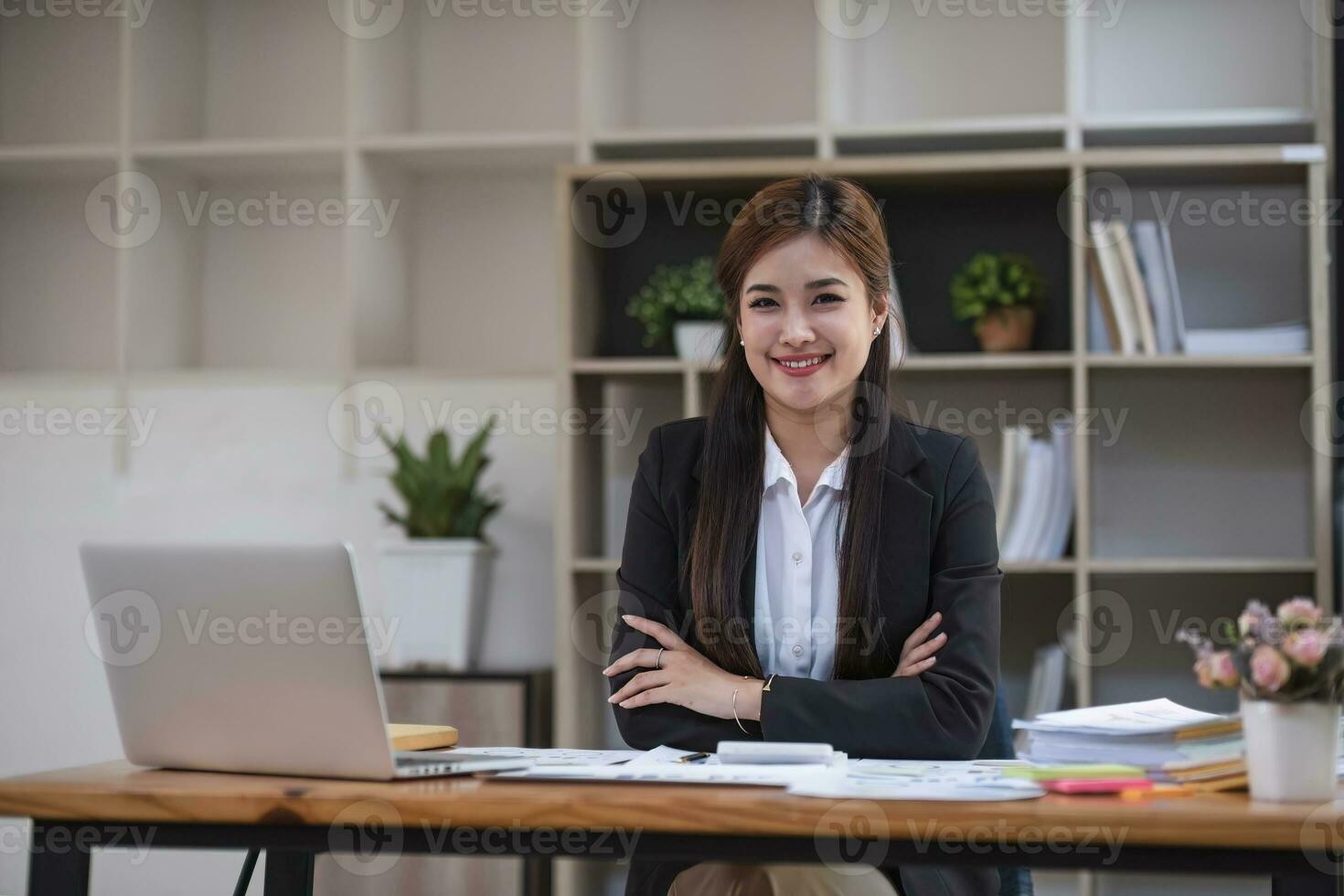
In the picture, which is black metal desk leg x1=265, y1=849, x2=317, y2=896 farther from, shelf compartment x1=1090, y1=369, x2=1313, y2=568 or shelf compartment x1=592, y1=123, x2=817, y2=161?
shelf compartment x1=1090, y1=369, x2=1313, y2=568

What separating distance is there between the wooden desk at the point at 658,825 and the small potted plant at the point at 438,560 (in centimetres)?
197

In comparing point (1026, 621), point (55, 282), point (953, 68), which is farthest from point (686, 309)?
point (55, 282)

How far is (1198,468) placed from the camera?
3381mm

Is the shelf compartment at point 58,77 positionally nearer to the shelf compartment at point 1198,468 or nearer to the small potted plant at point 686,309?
the small potted plant at point 686,309

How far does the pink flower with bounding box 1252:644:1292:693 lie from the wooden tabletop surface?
0.10 m

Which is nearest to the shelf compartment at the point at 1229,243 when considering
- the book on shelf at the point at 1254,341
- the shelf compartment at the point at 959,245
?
the shelf compartment at the point at 959,245

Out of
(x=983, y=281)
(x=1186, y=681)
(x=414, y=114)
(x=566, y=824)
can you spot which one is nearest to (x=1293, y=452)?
(x=1186, y=681)

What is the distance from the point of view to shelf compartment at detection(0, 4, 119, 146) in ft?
12.4

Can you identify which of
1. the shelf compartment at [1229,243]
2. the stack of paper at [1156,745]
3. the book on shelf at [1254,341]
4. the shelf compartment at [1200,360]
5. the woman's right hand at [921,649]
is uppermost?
the shelf compartment at [1229,243]

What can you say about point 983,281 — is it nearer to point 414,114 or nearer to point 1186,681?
point 1186,681

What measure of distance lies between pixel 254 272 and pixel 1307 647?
10.3ft

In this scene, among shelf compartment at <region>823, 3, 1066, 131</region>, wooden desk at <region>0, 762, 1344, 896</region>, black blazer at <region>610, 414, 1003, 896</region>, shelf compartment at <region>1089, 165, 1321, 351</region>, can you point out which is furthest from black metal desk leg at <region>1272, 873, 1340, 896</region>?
shelf compartment at <region>823, 3, 1066, 131</region>

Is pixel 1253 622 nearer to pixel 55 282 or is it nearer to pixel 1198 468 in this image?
pixel 1198 468

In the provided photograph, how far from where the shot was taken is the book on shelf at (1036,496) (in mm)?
3033
